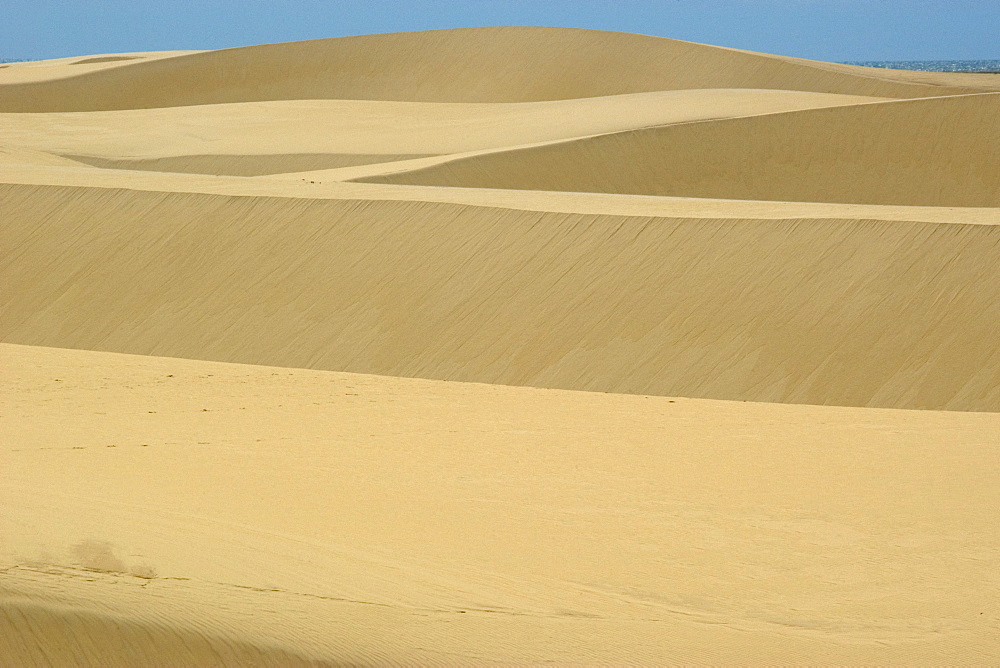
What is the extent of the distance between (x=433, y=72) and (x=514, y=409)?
34890 millimetres

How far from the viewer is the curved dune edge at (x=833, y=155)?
22.0 metres

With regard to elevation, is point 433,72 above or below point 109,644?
above

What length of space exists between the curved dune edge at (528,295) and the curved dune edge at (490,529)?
1068mm

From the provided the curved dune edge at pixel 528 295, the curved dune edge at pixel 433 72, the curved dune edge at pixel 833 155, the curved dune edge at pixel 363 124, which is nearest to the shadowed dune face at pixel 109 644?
the curved dune edge at pixel 528 295

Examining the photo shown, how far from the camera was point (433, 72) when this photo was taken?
42.6 metres

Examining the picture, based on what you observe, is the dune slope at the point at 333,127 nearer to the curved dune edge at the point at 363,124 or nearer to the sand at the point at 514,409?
the curved dune edge at the point at 363,124

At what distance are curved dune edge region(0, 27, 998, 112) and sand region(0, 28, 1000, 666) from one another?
56.3 ft

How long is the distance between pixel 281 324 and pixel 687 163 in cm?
1213

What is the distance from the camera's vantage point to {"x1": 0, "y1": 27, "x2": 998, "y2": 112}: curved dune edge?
39.1m

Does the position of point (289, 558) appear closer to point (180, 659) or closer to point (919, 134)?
point (180, 659)

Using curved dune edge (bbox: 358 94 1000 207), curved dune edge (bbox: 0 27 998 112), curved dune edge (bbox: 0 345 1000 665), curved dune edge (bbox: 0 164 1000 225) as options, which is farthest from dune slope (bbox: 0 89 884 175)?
curved dune edge (bbox: 0 345 1000 665)

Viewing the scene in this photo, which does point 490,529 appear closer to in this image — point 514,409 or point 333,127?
point 514,409

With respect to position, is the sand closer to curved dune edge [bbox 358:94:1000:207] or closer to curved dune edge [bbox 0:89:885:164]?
curved dune edge [bbox 358:94:1000:207]

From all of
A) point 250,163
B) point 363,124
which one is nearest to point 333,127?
point 363,124
